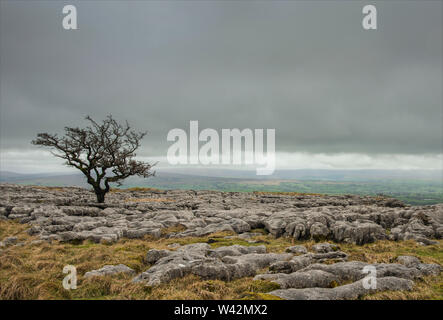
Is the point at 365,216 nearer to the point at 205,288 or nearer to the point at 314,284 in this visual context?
the point at 314,284

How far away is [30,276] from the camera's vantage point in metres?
12.5

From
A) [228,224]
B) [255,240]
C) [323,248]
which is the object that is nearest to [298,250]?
[323,248]

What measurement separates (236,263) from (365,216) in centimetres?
2671

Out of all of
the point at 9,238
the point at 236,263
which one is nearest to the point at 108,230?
the point at 9,238

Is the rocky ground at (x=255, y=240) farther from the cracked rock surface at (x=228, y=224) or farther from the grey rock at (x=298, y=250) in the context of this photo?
the cracked rock surface at (x=228, y=224)

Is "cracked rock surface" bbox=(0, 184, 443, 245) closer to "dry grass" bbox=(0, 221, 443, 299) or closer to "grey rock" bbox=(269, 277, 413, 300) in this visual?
"dry grass" bbox=(0, 221, 443, 299)

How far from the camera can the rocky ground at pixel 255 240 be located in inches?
523

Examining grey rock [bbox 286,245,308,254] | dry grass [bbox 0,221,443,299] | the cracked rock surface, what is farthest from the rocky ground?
dry grass [bbox 0,221,443,299]

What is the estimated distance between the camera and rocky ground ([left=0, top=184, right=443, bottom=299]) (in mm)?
13281

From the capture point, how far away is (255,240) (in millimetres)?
25234

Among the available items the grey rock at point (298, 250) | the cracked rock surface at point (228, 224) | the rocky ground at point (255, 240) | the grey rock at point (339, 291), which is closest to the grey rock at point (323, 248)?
the rocky ground at point (255, 240)

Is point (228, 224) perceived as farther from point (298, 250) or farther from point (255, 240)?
point (298, 250)

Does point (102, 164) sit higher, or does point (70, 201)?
point (102, 164)
